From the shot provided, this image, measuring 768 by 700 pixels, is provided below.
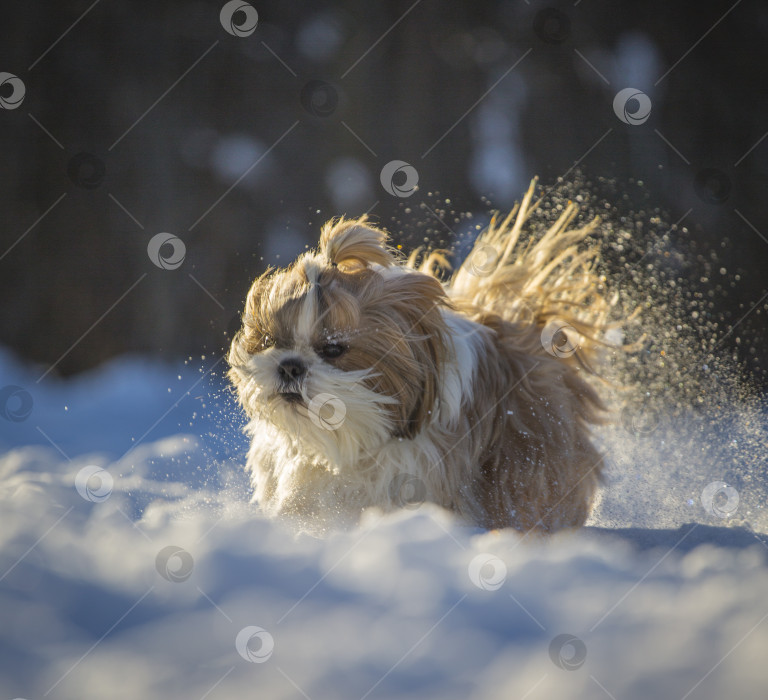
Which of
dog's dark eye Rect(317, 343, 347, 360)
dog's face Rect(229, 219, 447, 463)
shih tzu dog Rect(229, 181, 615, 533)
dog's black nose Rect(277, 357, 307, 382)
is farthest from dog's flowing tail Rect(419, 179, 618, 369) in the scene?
dog's black nose Rect(277, 357, 307, 382)

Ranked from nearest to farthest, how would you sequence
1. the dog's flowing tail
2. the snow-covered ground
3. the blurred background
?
the snow-covered ground
the dog's flowing tail
the blurred background

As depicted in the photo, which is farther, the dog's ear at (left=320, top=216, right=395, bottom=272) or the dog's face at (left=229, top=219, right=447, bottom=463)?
the dog's ear at (left=320, top=216, right=395, bottom=272)

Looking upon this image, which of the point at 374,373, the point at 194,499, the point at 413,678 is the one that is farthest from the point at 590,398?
the point at 413,678

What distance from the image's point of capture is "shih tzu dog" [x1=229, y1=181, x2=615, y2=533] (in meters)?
2.72

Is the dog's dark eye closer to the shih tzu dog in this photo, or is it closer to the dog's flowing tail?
the shih tzu dog

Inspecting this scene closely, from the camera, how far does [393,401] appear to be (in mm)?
2762

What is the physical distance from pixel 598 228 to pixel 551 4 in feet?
11.4

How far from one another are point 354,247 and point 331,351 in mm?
426

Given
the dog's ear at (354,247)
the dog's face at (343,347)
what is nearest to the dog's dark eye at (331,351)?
the dog's face at (343,347)

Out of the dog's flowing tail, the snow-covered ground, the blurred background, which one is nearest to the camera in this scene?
the snow-covered ground

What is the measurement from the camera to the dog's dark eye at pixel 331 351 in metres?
2.71

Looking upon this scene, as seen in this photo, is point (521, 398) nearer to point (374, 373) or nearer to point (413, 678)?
point (374, 373)

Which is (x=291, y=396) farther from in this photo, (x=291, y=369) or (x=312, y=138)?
(x=312, y=138)

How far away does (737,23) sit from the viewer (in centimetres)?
649
